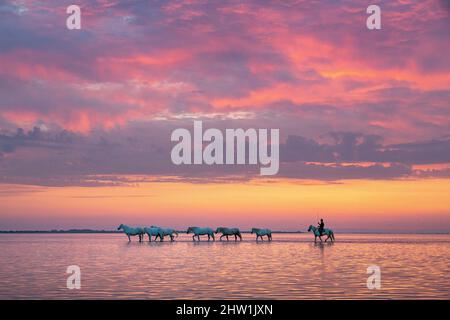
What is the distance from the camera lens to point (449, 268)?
89.7ft

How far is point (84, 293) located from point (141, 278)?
4.27 meters

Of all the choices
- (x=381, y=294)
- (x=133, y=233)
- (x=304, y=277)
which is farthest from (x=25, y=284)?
(x=133, y=233)

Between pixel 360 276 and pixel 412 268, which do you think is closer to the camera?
pixel 360 276
